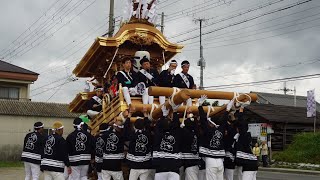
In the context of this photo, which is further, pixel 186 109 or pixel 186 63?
pixel 186 63

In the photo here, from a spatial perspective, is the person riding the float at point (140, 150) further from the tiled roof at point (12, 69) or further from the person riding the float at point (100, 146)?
the tiled roof at point (12, 69)

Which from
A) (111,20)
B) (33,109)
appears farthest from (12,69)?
(111,20)

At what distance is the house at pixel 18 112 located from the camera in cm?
2447

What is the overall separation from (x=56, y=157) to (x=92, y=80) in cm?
490

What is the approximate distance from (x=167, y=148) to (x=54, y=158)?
2.60 m

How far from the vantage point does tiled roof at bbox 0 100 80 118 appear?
24766mm

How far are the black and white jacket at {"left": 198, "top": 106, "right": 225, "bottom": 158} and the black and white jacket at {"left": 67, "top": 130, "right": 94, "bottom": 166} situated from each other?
2656 millimetres

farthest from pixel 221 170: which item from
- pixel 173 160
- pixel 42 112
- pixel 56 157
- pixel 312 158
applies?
pixel 42 112

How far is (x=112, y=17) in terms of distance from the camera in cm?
1978

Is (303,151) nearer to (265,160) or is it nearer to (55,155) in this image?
(265,160)

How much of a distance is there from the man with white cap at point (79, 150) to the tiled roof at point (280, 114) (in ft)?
59.0

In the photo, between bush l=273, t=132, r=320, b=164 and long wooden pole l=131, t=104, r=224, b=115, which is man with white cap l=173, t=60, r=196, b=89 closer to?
long wooden pole l=131, t=104, r=224, b=115

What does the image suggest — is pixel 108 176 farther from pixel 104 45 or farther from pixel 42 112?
pixel 42 112

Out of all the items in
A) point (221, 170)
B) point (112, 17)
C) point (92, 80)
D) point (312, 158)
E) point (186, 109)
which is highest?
point (112, 17)
